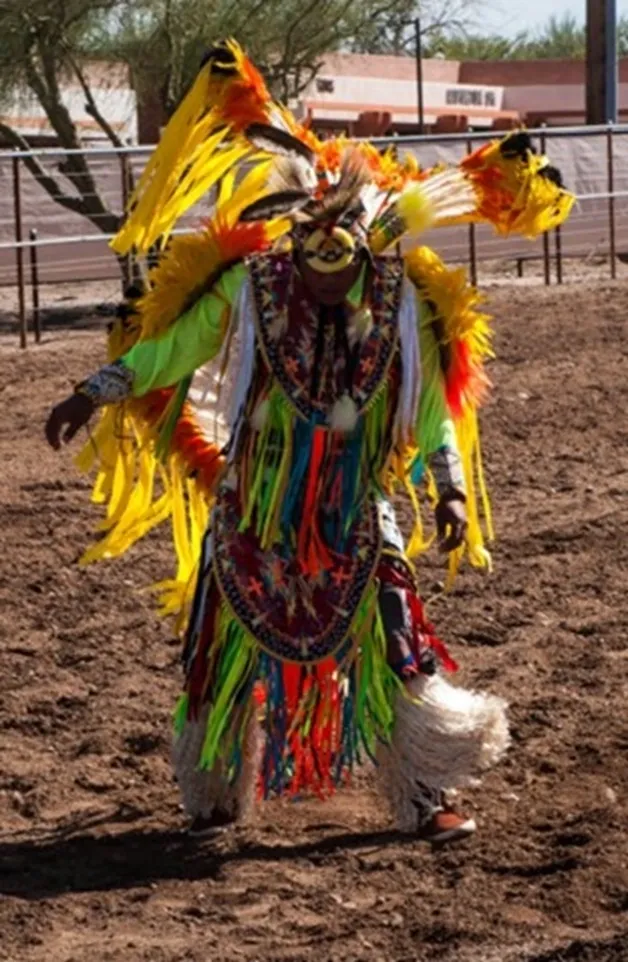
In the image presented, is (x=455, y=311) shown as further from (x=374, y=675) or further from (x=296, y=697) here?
(x=296, y=697)

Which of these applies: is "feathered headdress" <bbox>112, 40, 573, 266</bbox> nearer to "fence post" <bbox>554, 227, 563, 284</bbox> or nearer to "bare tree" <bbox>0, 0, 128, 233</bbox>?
"fence post" <bbox>554, 227, 563, 284</bbox>

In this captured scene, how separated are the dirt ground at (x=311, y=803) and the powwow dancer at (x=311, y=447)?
260 millimetres

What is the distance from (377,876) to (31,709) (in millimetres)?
1825

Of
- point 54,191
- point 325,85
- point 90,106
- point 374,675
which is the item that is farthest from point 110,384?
point 325,85

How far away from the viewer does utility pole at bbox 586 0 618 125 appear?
84.5ft

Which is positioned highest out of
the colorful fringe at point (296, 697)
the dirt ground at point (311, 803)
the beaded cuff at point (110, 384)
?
the beaded cuff at point (110, 384)

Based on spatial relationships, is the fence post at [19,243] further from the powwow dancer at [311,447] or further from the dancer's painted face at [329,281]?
the dancer's painted face at [329,281]

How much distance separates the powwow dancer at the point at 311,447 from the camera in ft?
18.8

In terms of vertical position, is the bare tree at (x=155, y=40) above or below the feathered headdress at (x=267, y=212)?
above

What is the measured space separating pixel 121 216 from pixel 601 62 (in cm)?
925

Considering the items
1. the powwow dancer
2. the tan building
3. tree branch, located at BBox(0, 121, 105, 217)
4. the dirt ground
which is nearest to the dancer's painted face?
the powwow dancer

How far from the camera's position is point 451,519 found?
18.6 feet

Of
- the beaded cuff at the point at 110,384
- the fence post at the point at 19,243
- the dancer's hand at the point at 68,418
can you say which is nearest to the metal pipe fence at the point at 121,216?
the fence post at the point at 19,243

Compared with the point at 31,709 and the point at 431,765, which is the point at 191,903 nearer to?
the point at 431,765
